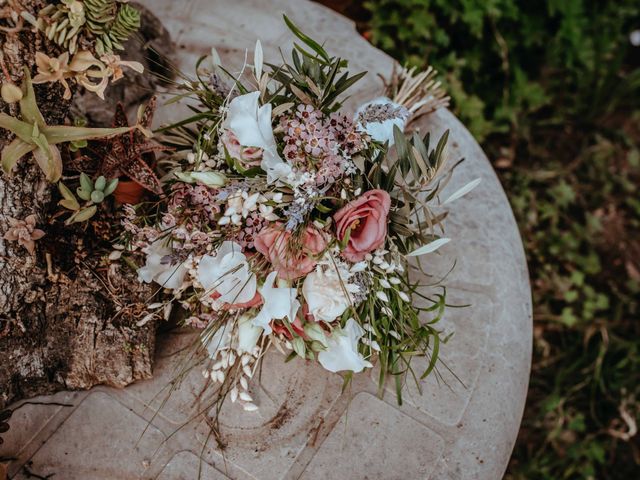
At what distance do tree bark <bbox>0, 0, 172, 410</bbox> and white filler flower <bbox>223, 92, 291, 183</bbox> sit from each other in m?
0.43

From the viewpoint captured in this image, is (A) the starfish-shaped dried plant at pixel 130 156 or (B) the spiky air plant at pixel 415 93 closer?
(A) the starfish-shaped dried plant at pixel 130 156

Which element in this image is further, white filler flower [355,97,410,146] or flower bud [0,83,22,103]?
white filler flower [355,97,410,146]

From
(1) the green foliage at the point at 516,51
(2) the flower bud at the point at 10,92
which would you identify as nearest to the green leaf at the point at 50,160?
(2) the flower bud at the point at 10,92

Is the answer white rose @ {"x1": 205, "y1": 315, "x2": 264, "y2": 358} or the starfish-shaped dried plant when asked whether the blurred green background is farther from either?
white rose @ {"x1": 205, "y1": 315, "x2": 264, "y2": 358}

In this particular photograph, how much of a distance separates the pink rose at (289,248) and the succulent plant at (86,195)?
370 mm

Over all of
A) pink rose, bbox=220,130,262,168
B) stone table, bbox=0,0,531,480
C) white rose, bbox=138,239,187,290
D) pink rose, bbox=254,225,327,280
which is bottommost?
stone table, bbox=0,0,531,480

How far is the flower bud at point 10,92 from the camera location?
1.07 meters

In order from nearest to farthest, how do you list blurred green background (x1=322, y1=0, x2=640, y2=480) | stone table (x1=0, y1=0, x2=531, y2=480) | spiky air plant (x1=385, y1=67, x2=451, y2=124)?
1. stone table (x1=0, y1=0, x2=531, y2=480)
2. spiky air plant (x1=385, y1=67, x2=451, y2=124)
3. blurred green background (x1=322, y1=0, x2=640, y2=480)

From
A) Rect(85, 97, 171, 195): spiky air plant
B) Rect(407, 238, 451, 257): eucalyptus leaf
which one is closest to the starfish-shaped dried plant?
Rect(85, 97, 171, 195): spiky air plant

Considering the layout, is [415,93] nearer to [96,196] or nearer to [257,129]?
[257,129]

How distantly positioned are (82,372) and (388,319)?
740mm

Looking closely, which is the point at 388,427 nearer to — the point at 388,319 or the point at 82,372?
the point at 388,319

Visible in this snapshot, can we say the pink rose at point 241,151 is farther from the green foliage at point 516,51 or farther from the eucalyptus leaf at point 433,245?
the green foliage at point 516,51

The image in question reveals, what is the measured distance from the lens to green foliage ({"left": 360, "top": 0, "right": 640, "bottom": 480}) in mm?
2389
